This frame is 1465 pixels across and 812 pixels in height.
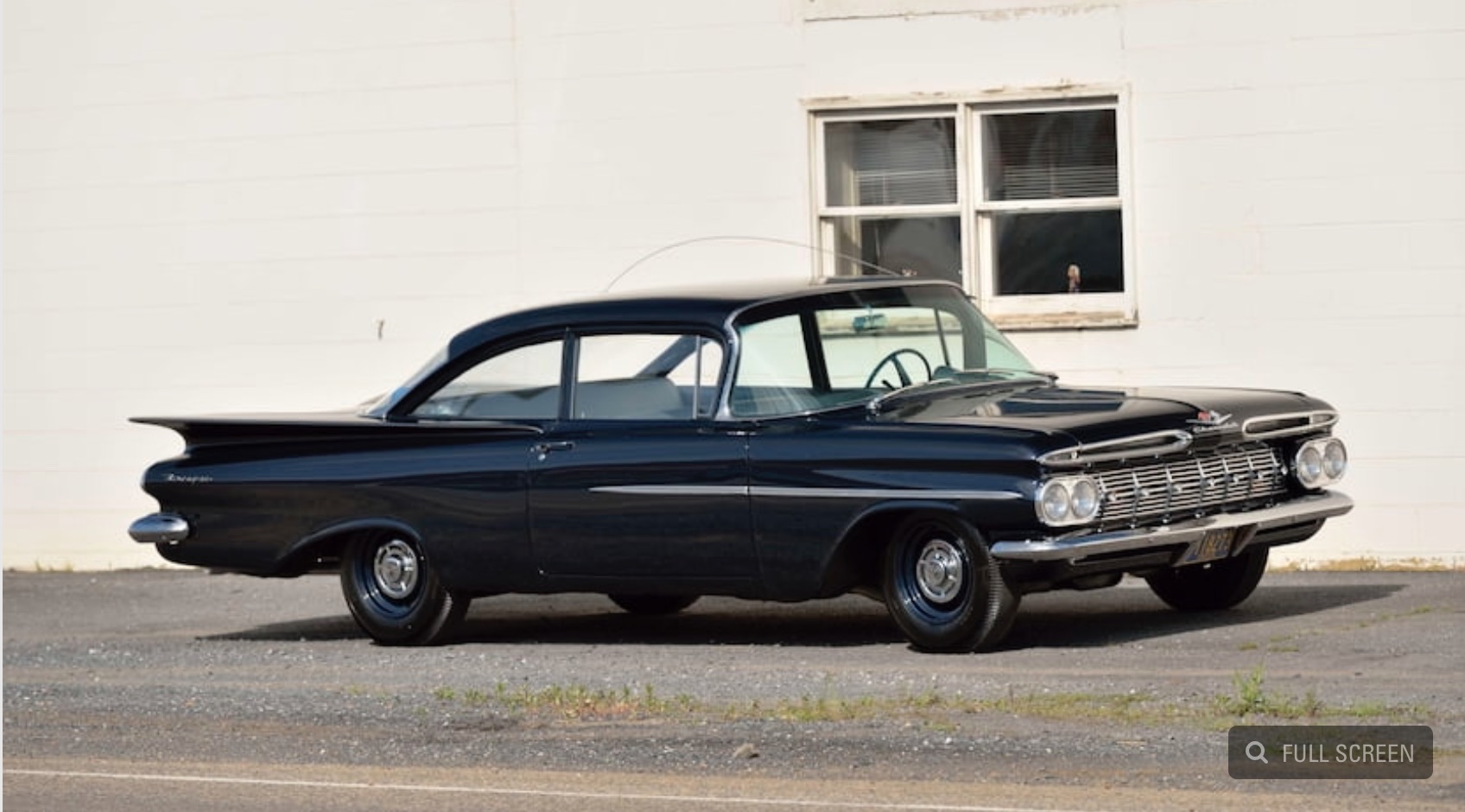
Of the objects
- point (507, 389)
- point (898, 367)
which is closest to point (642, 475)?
point (507, 389)

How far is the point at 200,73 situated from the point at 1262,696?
9645 millimetres

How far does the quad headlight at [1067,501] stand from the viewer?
32.5 ft

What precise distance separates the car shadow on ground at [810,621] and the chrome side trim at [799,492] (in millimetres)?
873

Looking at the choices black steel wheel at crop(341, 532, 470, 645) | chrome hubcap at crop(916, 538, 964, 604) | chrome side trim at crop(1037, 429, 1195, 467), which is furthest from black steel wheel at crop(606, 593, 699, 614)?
chrome side trim at crop(1037, 429, 1195, 467)

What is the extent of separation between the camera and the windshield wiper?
1087 cm

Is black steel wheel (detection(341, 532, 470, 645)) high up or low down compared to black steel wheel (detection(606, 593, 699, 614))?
up

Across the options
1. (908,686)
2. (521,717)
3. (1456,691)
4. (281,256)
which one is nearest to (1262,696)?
(1456,691)

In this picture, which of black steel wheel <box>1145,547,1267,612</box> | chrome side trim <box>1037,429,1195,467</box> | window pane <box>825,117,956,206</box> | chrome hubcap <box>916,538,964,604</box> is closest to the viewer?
chrome side trim <box>1037,429,1195,467</box>

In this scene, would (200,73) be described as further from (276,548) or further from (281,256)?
(276,548)

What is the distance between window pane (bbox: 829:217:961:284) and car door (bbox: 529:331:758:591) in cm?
358

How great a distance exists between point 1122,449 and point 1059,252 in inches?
180

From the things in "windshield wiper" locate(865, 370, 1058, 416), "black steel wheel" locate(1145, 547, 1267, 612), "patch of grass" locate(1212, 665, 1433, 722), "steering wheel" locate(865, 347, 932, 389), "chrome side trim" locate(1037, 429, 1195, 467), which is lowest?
"patch of grass" locate(1212, 665, 1433, 722)

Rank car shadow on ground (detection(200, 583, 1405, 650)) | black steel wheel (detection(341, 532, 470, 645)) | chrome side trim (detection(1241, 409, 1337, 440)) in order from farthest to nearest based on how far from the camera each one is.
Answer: black steel wheel (detection(341, 532, 470, 645)), car shadow on ground (detection(200, 583, 1405, 650)), chrome side trim (detection(1241, 409, 1337, 440))

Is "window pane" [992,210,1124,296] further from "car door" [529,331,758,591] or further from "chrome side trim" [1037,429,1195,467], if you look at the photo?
"chrome side trim" [1037,429,1195,467]
